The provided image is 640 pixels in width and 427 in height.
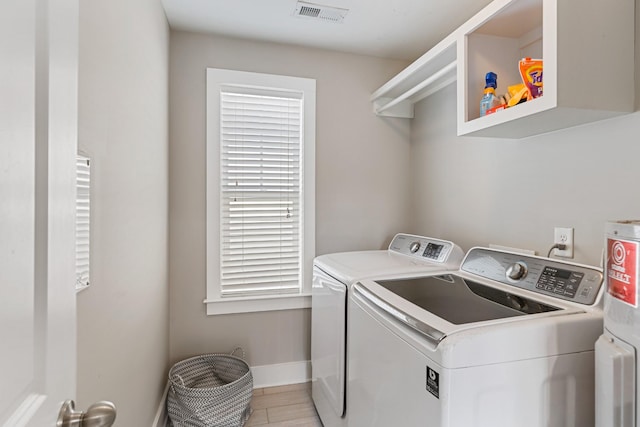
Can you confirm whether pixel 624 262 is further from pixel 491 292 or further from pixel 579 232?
pixel 579 232

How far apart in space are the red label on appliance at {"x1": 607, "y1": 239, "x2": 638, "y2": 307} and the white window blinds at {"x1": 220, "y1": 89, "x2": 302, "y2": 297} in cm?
181

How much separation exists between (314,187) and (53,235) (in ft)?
6.27

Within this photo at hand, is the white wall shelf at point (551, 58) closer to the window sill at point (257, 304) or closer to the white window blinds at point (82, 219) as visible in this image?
the white window blinds at point (82, 219)

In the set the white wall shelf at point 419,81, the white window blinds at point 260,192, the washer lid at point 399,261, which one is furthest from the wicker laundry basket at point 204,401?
the white wall shelf at point 419,81

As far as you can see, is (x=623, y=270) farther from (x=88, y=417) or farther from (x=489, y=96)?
(x=88, y=417)

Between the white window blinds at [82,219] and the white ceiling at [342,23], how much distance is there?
1399 millimetres

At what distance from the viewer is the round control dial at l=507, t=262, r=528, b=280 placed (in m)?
1.36

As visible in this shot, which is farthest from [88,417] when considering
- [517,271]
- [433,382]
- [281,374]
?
[281,374]

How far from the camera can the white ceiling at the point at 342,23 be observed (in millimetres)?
1847

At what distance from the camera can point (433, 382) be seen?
3.01ft

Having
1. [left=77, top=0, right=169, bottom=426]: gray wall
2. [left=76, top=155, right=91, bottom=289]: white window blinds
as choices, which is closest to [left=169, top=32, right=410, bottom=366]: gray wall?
[left=77, top=0, right=169, bottom=426]: gray wall

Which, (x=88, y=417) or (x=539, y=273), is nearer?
(x=88, y=417)

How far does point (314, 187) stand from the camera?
7.83 ft

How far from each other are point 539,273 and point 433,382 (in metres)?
0.71
